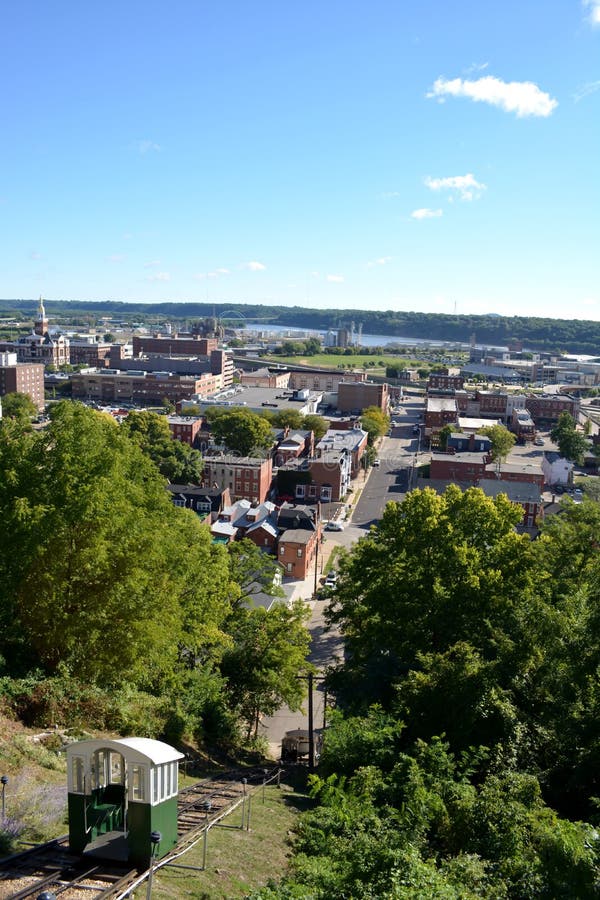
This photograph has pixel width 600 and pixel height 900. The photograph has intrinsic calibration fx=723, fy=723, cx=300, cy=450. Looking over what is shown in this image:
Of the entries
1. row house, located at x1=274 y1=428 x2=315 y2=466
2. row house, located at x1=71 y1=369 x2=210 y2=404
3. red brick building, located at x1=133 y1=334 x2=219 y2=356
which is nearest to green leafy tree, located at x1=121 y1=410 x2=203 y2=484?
row house, located at x1=274 y1=428 x2=315 y2=466

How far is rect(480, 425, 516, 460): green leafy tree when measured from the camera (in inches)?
3369

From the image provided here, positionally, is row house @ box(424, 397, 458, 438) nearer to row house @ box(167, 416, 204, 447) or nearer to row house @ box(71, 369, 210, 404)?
row house @ box(167, 416, 204, 447)

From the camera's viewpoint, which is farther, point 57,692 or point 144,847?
point 57,692

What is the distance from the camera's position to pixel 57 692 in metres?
15.8

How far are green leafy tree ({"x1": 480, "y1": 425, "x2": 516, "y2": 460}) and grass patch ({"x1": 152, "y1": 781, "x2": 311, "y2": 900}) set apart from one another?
72.5 metres

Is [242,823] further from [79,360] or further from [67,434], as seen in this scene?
[79,360]

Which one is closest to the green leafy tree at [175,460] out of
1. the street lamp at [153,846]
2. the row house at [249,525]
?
the row house at [249,525]

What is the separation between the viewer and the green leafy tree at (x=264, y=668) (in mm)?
23406

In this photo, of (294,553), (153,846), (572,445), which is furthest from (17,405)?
(153,846)

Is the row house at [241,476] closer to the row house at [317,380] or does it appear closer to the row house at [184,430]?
the row house at [184,430]

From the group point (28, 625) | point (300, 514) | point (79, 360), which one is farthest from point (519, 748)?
point (79, 360)

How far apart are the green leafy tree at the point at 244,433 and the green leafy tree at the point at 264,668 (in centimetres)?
5357

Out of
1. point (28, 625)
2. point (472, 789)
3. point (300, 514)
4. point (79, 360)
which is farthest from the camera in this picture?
point (79, 360)

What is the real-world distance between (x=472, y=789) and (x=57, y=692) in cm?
888
